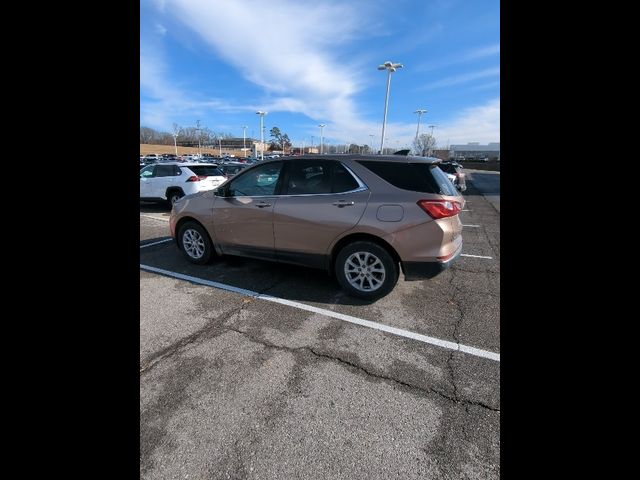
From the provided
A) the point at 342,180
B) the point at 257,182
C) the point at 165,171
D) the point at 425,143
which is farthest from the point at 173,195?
the point at 425,143

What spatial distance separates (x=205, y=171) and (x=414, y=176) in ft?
30.3

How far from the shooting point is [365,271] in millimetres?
4117

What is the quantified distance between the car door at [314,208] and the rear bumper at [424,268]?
2.61 feet

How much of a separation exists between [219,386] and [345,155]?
2987 mm

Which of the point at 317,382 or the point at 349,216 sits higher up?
the point at 349,216

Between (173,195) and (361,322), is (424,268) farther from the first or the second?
(173,195)

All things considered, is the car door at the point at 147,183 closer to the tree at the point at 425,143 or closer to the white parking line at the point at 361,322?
the white parking line at the point at 361,322

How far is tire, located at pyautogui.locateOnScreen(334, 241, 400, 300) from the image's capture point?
4008 mm

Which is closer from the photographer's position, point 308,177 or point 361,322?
point 361,322

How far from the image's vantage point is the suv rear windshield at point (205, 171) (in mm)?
11405

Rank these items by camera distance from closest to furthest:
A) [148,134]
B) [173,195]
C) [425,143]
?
[173,195]
[425,143]
[148,134]
